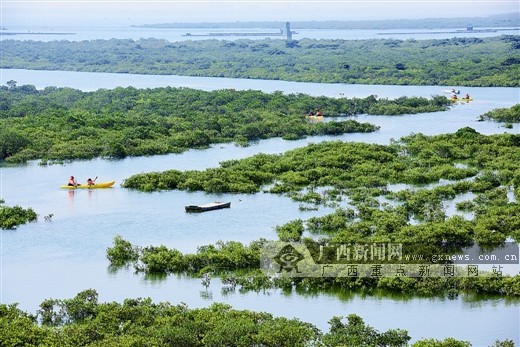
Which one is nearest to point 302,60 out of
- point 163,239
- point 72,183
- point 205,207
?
point 72,183

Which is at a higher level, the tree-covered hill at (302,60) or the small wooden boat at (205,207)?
the tree-covered hill at (302,60)

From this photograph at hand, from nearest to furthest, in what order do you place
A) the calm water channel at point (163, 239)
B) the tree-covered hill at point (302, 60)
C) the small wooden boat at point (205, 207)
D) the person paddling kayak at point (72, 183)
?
the calm water channel at point (163, 239) < the small wooden boat at point (205, 207) < the person paddling kayak at point (72, 183) < the tree-covered hill at point (302, 60)

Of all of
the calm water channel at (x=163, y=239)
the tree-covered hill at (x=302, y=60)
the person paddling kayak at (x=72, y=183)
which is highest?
the tree-covered hill at (x=302, y=60)

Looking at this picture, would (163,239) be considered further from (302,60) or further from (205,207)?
(302,60)

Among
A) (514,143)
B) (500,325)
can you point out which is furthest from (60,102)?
(500,325)

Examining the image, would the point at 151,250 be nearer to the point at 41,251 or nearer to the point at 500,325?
the point at 41,251

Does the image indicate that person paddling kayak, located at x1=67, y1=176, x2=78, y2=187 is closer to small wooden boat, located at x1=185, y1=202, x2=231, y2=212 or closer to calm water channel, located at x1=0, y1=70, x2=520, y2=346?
calm water channel, located at x1=0, y1=70, x2=520, y2=346

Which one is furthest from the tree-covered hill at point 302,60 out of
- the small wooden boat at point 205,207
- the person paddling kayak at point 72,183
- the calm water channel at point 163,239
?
the small wooden boat at point 205,207

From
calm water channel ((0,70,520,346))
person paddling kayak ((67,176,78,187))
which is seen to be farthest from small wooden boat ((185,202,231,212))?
person paddling kayak ((67,176,78,187))

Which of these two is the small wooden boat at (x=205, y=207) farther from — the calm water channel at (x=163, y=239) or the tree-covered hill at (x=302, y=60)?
the tree-covered hill at (x=302, y=60)
